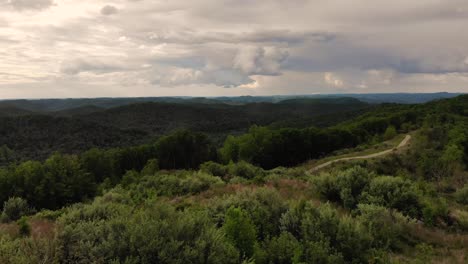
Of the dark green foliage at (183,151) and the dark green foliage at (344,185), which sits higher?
the dark green foliage at (344,185)

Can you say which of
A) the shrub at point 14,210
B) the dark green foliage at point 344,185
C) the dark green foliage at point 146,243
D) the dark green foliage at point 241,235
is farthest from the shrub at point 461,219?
the shrub at point 14,210

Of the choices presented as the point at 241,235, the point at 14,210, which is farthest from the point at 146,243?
the point at 14,210

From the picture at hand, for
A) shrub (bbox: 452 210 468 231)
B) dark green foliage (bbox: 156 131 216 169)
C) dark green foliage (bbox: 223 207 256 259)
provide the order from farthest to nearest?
dark green foliage (bbox: 156 131 216 169) → shrub (bbox: 452 210 468 231) → dark green foliage (bbox: 223 207 256 259)

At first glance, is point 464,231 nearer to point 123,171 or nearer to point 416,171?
point 416,171

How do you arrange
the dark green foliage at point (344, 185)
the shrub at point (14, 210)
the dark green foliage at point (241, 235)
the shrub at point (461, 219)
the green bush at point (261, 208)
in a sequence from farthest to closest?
the shrub at point (14, 210), the dark green foliage at point (344, 185), the shrub at point (461, 219), the green bush at point (261, 208), the dark green foliage at point (241, 235)

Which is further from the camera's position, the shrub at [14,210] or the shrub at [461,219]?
the shrub at [14,210]

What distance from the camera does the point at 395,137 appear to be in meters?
61.8

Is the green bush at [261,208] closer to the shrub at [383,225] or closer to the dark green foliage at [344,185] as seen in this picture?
the shrub at [383,225]

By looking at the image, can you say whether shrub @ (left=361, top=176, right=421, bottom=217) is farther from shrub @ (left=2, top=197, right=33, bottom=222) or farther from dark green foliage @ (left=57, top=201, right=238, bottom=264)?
shrub @ (left=2, top=197, right=33, bottom=222)

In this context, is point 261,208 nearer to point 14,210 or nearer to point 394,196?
point 394,196

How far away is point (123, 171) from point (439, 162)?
5385 cm

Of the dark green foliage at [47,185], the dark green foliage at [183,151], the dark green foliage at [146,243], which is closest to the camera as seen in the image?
the dark green foliage at [146,243]

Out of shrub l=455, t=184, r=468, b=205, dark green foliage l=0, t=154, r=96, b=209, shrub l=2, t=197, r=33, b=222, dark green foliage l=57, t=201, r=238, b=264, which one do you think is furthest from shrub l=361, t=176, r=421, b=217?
dark green foliage l=0, t=154, r=96, b=209

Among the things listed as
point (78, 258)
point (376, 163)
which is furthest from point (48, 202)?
point (376, 163)
